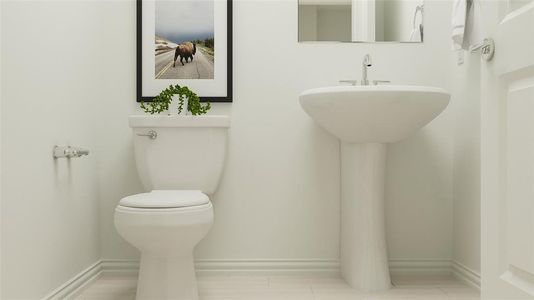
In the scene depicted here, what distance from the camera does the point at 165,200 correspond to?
1.91m

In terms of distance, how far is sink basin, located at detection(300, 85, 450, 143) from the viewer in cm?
202

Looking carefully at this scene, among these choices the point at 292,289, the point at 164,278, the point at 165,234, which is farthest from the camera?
the point at 292,289

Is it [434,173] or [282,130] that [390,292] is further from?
[282,130]

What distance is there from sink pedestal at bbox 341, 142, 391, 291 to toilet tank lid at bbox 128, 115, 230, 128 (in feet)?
2.15

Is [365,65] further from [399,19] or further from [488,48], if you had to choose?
[488,48]

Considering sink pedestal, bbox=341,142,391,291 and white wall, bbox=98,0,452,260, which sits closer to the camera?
sink pedestal, bbox=341,142,391,291

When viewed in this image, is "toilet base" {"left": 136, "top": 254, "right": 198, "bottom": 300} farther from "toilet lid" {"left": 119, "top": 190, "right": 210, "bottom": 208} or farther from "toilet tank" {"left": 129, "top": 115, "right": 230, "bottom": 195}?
"toilet tank" {"left": 129, "top": 115, "right": 230, "bottom": 195}

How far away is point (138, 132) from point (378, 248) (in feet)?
3.93

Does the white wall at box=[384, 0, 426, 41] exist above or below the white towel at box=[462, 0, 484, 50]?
above

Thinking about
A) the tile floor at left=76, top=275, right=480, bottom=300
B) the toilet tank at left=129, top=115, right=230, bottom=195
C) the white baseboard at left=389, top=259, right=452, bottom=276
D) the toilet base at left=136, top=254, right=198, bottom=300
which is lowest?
the tile floor at left=76, top=275, right=480, bottom=300

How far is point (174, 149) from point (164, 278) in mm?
611

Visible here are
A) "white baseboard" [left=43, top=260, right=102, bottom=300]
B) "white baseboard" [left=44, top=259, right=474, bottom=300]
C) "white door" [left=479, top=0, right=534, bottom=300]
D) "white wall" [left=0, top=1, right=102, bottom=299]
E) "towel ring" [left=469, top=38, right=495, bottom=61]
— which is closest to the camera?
"white door" [left=479, top=0, right=534, bottom=300]

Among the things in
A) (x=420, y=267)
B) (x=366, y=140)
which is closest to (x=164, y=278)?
(x=366, y=140)

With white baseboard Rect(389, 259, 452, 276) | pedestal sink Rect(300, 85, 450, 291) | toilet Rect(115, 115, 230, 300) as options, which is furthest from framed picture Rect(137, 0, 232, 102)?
white baseboard Rect(389, 259, 452, 276)
